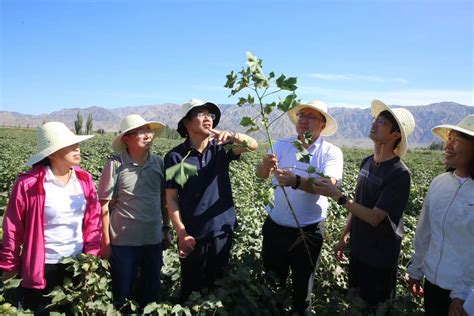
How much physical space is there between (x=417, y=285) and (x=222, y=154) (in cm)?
175

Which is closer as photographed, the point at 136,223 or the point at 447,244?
the point at 447,244

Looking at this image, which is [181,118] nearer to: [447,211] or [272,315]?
[272,315]

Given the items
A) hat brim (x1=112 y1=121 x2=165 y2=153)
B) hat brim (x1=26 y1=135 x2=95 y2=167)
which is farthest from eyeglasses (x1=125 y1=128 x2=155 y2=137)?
hat brim (x1=26 y1=135 x2=95 y2=167)

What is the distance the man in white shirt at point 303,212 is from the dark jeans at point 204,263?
1.46ft

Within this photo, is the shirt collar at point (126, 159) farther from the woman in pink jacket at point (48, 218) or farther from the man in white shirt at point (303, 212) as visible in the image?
the man in white shirt at point (303, 212)

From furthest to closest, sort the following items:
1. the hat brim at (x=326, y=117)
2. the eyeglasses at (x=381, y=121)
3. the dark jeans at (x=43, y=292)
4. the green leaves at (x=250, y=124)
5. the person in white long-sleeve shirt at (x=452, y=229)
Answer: the hat brim at (x=326, y=117), the eyeglasses at (x=381, y=121), the dark jeans at (x=43, y=292), the green leaves at (x=250, y=124), the person in white long-sleeve shirt at (x=452, y=229)

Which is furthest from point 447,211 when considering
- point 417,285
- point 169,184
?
point 169,184

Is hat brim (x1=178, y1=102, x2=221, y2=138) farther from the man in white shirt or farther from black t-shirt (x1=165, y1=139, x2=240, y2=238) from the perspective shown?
the man in white shirt

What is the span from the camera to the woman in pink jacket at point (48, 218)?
8.71ft

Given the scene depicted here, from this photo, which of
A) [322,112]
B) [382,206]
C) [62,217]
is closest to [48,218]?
[62,217]

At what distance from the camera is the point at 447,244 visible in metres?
2.43

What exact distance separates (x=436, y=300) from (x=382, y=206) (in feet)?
2.26

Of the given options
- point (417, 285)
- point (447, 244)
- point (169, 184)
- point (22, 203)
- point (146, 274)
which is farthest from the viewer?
point (146, 274)

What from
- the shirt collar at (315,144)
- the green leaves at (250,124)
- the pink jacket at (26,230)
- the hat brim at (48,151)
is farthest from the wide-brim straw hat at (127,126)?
the shirt collar at (315,144)
